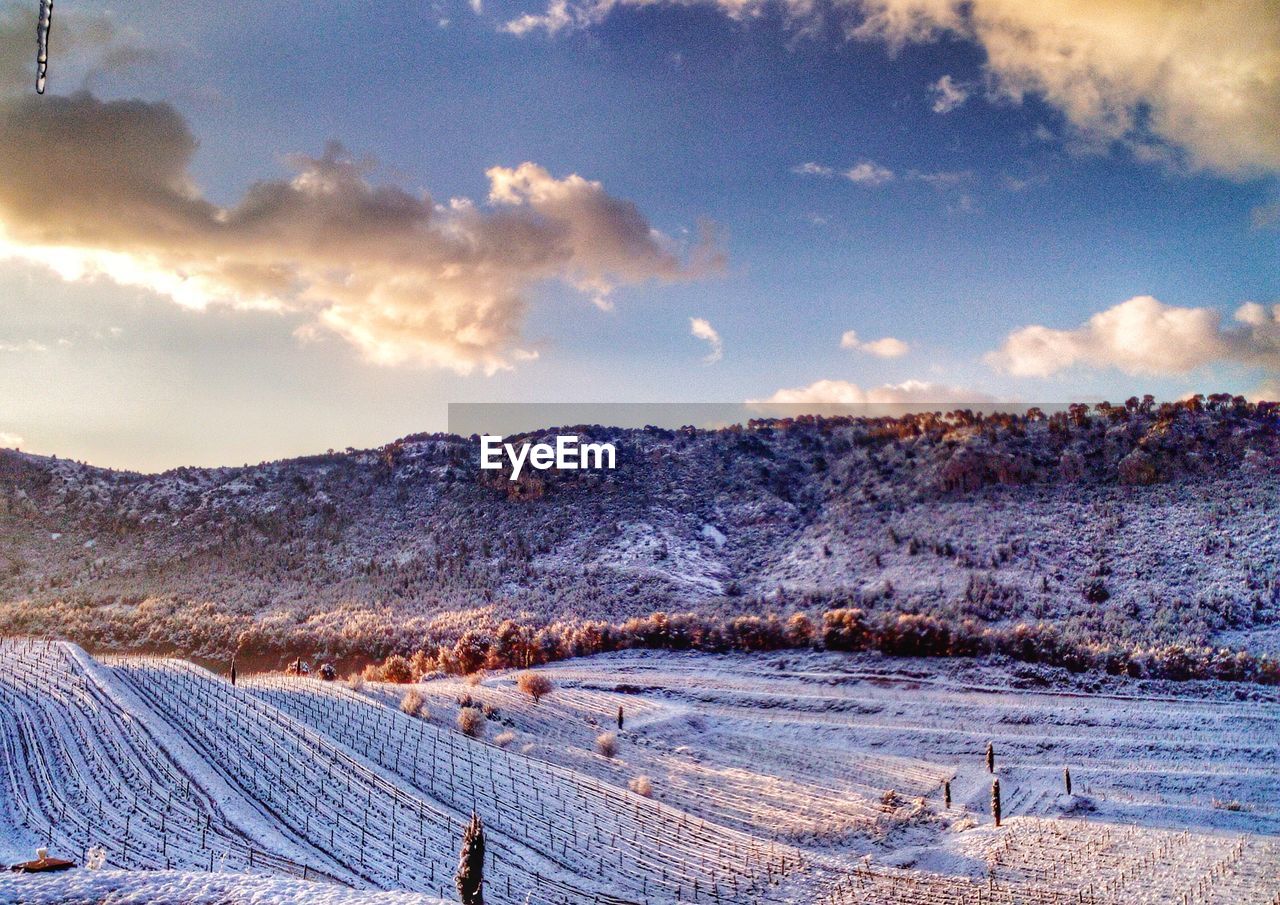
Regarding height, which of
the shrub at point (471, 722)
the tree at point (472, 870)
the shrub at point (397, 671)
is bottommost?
the shrub at point (397, 671)

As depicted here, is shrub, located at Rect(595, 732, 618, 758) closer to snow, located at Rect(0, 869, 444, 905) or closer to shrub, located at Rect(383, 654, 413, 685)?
snow, located at Rect(0, 869, 444, 905)

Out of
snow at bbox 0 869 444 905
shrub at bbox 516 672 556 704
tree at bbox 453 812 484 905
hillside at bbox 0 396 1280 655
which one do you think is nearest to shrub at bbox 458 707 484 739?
shrub at bbox 516 672 556 704

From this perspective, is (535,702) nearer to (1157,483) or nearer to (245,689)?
(245,689)

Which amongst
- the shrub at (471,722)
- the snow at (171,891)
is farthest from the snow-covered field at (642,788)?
the shrub at (471,722)

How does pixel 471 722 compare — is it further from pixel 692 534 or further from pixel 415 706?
pixel 692 534

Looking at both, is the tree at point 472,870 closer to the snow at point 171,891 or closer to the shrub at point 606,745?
the snow at point 171,891

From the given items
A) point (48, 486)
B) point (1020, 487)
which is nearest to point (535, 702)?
point (1020, 487)
